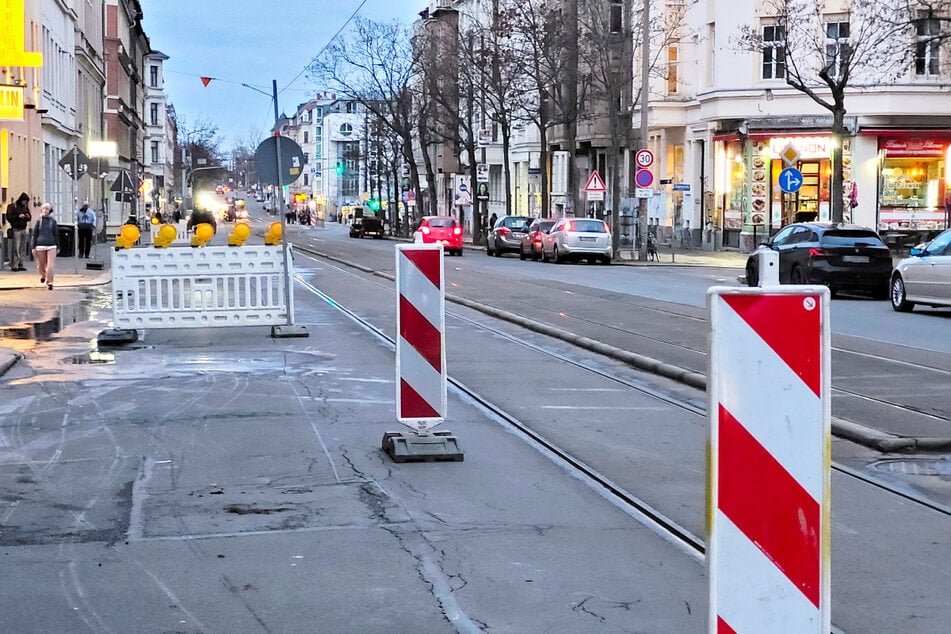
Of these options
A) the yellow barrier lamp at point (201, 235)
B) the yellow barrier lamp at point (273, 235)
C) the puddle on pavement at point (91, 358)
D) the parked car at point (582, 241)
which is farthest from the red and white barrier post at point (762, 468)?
the parked car at point (582, 241)

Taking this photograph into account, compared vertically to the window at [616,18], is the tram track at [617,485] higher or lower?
lower

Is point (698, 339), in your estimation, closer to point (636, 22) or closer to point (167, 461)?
point (167, 461)

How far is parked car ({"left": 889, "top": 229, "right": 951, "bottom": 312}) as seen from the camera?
22.5m

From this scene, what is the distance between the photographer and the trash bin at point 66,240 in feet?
140

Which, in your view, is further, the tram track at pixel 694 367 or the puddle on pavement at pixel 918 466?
the tram track at pixel 694 367

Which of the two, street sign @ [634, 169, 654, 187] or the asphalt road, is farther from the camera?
street sign @ [634, 169, 654, 187]

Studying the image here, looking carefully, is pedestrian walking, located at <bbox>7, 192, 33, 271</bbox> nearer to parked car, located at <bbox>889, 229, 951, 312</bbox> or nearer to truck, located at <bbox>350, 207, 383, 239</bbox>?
parked car, located at <bbox>889, 229, 951, 312</bbox>

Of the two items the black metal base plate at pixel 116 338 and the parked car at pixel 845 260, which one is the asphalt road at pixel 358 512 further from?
the parked car at pixel 845 260

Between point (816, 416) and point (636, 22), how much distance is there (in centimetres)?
4987

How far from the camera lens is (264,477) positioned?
8.44 meters

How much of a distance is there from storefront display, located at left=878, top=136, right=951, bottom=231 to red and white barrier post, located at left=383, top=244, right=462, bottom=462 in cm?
4222

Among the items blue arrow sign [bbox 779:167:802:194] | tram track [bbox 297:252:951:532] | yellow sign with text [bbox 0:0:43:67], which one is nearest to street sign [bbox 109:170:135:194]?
yellow sign with text [bbox 0:0:43:67]

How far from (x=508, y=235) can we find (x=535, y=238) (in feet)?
13.4

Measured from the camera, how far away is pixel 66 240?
43625 millimetres
